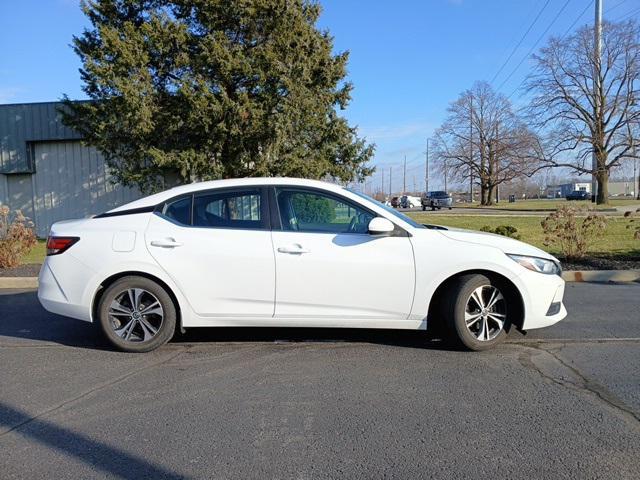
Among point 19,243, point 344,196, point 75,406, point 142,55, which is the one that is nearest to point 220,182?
point 344,196

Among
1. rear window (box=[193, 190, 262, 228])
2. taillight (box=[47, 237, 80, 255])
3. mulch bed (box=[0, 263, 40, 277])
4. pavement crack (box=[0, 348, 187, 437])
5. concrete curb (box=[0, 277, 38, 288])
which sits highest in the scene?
rear window (box=[193, 190, 262, 228])

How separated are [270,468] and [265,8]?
13121 millimetres

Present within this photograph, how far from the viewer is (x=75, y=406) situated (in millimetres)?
3584

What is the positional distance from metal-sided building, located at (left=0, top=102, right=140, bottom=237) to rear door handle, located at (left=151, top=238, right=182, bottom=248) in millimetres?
14035

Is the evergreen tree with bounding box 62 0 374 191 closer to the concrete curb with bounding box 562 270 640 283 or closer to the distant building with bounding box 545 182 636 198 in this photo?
the concrete curb with bounding box 562 270 640 283

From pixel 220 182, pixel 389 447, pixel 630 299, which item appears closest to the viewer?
pixel 389 447

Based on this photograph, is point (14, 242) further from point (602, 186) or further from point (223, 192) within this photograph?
point (602, 186)

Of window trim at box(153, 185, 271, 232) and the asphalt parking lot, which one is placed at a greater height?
window trim at box(153, 185, 271, 232)

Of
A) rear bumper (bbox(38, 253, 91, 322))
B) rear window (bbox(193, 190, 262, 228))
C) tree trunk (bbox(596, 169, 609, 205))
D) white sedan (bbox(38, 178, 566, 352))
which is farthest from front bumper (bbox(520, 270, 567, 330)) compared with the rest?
tree trunk (bbox(596, 169, 609, 205))

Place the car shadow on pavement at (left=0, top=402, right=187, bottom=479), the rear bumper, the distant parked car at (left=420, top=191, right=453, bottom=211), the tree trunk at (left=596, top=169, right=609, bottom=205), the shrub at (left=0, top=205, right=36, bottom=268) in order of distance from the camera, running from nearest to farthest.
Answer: the car shadow on pavement at (left=0, top=402, right=187, bottom=479) < the rear bumper < the shrub at (left=0, top=205, right=36, bottom=268) < the tree trunk at (left=596, top=169, right=609, bottom=205) < the distant parked car at (left=420, top=191, right=453, bottom=211)

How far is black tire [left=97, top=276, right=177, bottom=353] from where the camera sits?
4.62 meters

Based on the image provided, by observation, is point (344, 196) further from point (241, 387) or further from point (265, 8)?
point (265, 8)

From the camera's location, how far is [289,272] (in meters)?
4.50

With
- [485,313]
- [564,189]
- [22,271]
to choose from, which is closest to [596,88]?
[485,313]
